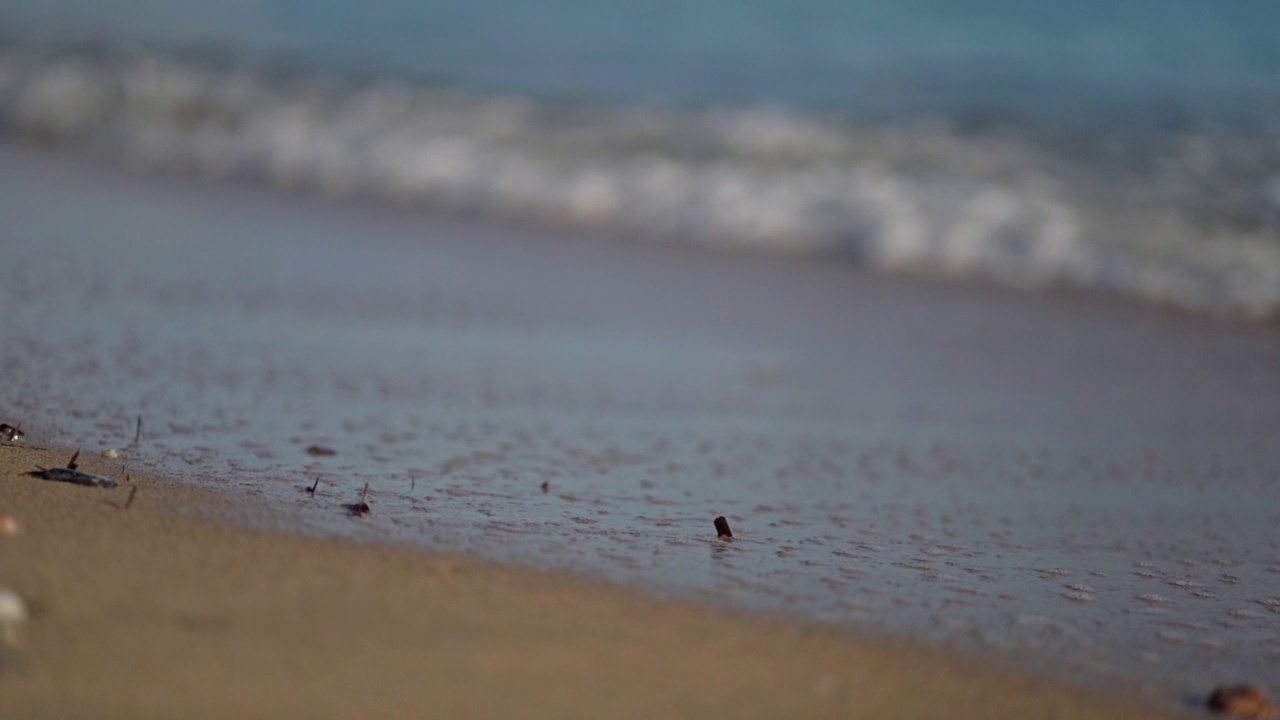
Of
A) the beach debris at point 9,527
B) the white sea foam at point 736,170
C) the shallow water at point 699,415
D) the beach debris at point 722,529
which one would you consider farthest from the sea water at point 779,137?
the beach debris at point 9,527

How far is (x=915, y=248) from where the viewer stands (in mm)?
6574

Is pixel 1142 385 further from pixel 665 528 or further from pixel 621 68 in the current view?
pixel 621 68

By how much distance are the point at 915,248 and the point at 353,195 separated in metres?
2.99

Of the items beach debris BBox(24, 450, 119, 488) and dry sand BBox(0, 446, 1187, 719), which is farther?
beach debris BBox(24, 450, 119, 488)

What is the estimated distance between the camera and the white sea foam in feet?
21.3

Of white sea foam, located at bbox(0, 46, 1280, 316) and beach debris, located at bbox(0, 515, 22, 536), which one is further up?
white sea foam, located at bbox(0, 46, 1280, 316)

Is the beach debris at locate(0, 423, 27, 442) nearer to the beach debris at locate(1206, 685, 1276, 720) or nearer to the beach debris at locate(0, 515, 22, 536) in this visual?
the beach debris at locate(0, 515, 22, 536)

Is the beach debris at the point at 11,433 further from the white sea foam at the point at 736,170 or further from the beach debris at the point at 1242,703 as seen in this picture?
the white sea foam at the point at 736,170

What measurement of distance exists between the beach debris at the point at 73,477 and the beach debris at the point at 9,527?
35 cm

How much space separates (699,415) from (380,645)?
6.77ft

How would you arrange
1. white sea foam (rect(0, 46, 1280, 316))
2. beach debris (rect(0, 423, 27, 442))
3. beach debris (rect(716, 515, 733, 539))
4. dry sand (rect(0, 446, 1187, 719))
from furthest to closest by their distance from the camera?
white sea foam (rect(0, 46, 1280, 316)) < beach debris (rect(0, 423, 27, 442)) < beach debris (rect(716, 515, 733, 539)) < dry sand (rect(0, 446, 1187, 719))

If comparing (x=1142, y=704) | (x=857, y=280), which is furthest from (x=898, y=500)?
(x=857, y=280)

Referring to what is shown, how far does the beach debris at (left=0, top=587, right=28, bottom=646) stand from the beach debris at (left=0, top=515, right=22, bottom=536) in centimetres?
26

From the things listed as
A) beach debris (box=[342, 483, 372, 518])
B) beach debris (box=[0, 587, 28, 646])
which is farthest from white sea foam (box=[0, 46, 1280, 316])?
beach debris (box=[0, 587, 28, 646])
